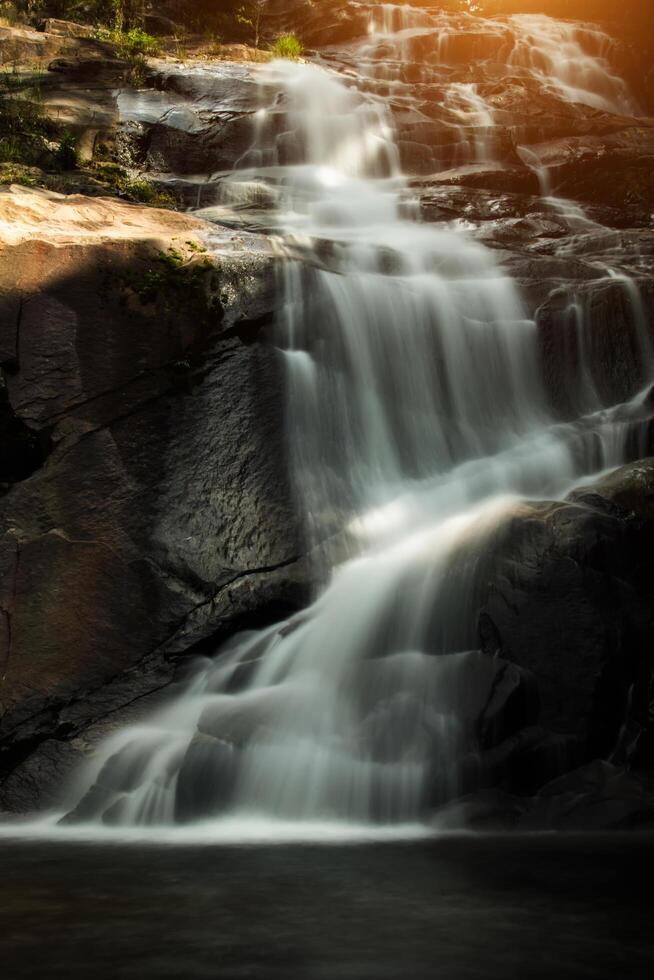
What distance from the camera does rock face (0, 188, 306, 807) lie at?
312 inches

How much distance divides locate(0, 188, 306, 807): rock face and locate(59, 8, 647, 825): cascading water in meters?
0.41

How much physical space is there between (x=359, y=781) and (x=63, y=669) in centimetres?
308

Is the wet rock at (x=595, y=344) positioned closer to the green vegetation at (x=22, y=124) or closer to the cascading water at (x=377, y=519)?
the cascading water at (x=377, y=519)

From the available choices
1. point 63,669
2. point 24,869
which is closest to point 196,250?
point 63,669

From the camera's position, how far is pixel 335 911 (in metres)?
4.04

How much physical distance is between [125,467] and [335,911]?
539cm

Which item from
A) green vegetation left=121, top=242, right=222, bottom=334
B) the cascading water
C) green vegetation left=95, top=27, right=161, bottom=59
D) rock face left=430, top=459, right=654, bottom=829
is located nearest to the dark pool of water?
rock face left=430, top=459, right=654, bottom=829

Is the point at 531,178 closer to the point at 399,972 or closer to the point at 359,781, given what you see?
the point at 359,781

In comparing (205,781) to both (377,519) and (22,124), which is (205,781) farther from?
(22,124)

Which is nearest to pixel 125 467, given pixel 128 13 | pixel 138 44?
pixel 138 44

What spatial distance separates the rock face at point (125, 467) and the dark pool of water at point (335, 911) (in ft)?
8.42

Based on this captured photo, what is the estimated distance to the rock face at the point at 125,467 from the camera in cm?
792

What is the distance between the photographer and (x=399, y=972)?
3.28 metres

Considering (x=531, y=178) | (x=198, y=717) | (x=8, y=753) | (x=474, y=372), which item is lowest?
(x=8, y=753)
